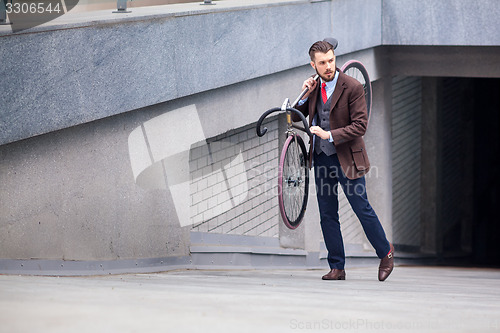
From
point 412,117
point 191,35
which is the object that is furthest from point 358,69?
point 412,117

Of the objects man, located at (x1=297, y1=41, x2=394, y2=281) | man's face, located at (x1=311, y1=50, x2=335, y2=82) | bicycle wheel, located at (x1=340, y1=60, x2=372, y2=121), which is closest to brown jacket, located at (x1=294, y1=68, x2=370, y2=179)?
man, located at (x1=297, y1=41, x2=394, y2=281)

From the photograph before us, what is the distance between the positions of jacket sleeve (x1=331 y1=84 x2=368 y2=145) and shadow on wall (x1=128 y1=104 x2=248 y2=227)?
61.8 inches

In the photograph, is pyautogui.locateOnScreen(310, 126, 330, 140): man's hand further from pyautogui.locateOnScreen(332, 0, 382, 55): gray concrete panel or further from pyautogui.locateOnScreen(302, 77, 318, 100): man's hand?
pyautogui.locateOnScreen(332, 0, 382, 55): gray concrete panel

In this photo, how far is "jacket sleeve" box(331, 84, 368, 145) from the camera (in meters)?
5.57

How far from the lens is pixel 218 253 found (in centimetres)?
762

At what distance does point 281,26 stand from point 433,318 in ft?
17.1

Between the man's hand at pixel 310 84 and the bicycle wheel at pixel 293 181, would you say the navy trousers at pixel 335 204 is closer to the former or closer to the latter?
the bicycle wheel at pixel 293 181

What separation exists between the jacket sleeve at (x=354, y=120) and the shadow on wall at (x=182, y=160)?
157 cm

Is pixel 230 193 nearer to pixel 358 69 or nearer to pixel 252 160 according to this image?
pixel 252 160

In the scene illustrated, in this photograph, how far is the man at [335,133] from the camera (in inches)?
221

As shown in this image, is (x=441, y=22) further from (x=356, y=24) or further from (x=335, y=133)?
(x=335, y=133)

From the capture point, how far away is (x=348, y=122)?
5719 mm

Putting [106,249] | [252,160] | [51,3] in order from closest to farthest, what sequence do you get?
[51,3] → [106,249] → [252,160]

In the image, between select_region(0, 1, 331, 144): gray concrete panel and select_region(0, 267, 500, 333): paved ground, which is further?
select_region(0, 1, 331, 144): gray concrete panel
